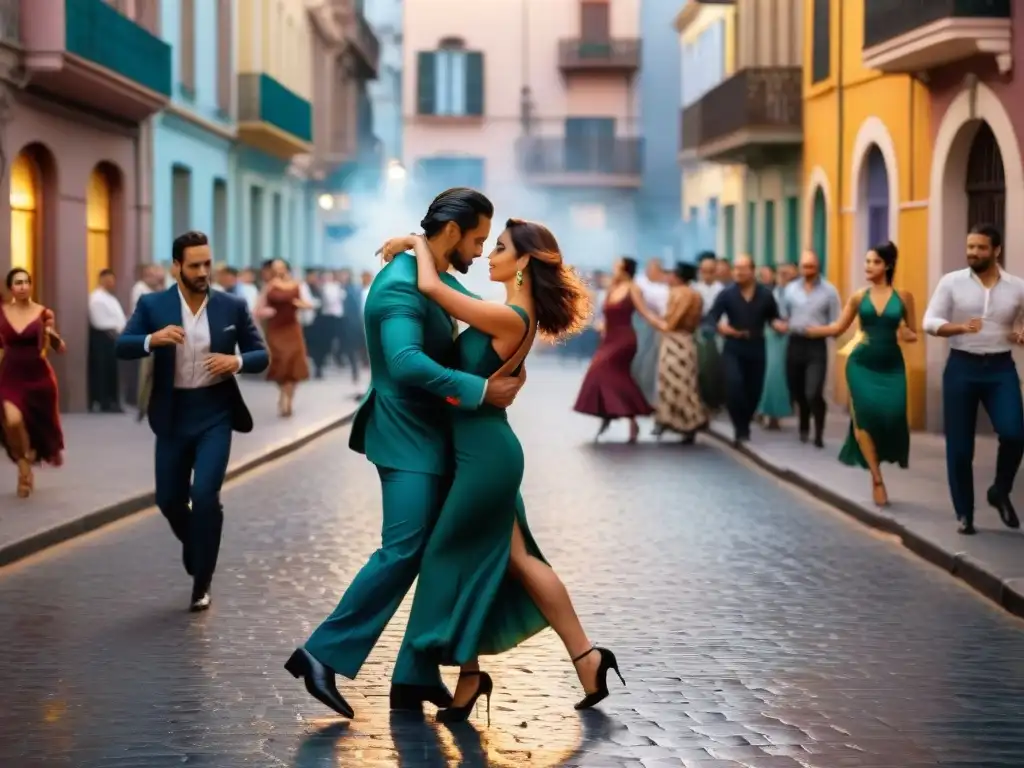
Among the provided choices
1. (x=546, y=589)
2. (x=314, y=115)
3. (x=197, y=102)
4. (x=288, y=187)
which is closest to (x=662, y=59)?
(x=314, y=115)

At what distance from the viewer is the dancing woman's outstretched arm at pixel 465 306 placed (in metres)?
6.79

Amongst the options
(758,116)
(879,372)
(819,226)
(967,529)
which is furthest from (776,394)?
(758,116)

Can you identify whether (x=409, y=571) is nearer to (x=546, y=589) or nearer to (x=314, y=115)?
(x=546, y=589)

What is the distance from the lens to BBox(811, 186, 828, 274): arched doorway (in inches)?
1172

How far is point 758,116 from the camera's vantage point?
3198cm

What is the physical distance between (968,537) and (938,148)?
11207mm

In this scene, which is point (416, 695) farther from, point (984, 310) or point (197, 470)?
point (984, 310)

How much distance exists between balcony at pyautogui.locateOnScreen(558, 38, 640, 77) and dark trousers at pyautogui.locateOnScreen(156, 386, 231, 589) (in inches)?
2065

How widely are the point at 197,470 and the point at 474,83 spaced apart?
176 ft

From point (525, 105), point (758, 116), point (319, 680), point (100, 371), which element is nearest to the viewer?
point (319, 680)

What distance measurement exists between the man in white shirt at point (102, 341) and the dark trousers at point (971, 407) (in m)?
14.1

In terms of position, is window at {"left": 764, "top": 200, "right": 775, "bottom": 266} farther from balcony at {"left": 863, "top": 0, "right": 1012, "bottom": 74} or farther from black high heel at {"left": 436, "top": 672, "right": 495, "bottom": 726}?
black high heel at {"left": 436, "top": 672, "right": 495, "bottom": 726}

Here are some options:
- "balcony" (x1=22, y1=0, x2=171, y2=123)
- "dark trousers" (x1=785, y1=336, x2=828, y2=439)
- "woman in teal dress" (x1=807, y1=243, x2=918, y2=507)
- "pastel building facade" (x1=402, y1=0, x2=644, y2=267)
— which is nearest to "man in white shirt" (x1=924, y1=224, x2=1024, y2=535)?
"woman in teal dress" (x1=807, y1=243, x2=918, y2=507)

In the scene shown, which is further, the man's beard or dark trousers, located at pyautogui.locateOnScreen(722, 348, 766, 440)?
dark trousers, located at pyautogui.locateOnScreen(722, 348, 766, 440)
